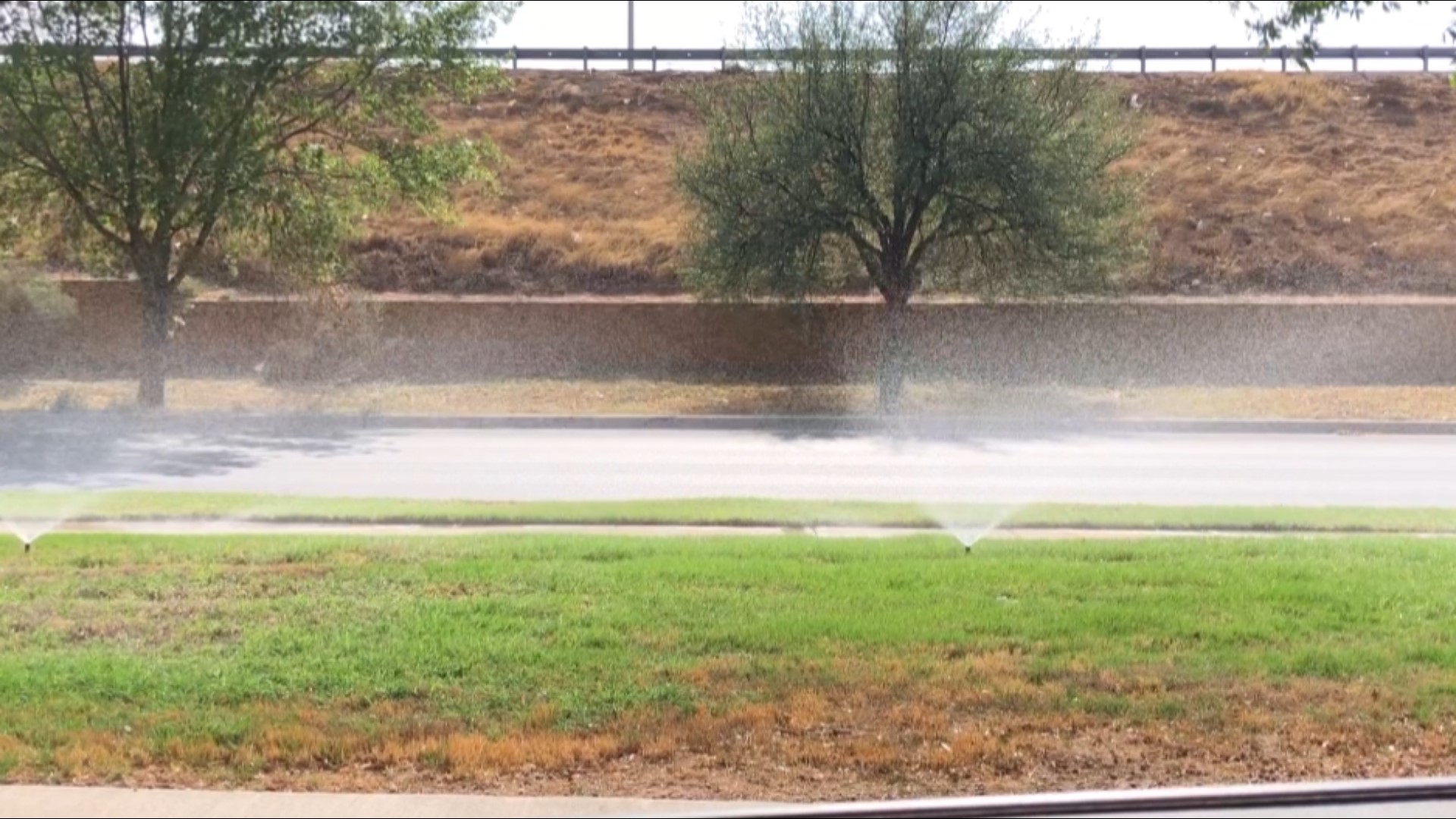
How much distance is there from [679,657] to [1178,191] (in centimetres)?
2749

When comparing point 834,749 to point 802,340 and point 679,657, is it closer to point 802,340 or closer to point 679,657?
point 679,657

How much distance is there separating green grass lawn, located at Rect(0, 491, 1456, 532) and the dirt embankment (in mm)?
13037

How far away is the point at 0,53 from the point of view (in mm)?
17375

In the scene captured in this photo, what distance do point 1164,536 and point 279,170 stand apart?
41.7 ft

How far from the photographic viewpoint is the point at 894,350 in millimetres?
24594

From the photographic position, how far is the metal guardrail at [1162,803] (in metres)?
4.79

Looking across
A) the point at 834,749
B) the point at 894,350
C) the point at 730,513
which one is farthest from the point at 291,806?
the point at 894,350

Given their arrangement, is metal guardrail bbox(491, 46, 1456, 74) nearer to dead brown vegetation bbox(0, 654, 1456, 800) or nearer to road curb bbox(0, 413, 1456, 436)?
road curb bbox(0, 413, 1456, 436)

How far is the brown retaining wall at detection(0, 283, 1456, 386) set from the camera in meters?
25.0

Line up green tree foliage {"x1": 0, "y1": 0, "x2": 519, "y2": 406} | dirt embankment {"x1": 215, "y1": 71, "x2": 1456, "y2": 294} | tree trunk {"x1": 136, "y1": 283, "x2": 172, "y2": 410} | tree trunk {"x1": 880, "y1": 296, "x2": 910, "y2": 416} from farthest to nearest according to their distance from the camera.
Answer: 1. dirt embankment {"x1": 215, "y1": 71, "x2": 1456, "y2": 294}
2. tree trunk {"x1": 880, "y1": 296, "x2": 910, "y2": 416}
3. tree trunk {"x1": 136, "y1": 283, "x2": 172, "y2": 410}
4. green tree foliage {"x1": 0, "y1": 0, "x2": 519, "y2": 406}

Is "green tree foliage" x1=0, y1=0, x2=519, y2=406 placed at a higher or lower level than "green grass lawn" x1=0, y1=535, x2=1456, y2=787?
higher

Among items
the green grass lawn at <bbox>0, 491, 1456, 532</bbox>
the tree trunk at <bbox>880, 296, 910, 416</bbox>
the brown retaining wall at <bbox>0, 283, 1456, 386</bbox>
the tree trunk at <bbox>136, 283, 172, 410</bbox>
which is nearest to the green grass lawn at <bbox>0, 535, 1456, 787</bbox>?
the green grass lawn at <bbox>0, 491, 1456, 532</bbox>

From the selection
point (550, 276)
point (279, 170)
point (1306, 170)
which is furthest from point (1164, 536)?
point (1306, 170)

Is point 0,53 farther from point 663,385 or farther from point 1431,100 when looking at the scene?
point 1431,100
